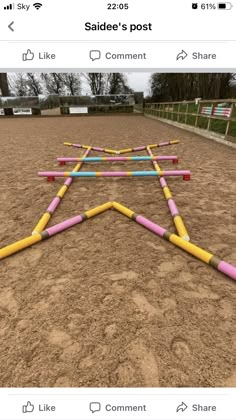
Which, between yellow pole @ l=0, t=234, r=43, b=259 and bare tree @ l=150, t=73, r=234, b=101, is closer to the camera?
yellow pole @ l=0, t=234, r=43, b=259

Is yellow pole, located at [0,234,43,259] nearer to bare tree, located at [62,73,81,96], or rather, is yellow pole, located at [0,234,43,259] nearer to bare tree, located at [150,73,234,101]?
bare tree, located at [150,73,234,101]

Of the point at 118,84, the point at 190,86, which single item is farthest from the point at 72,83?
the point at 190,86

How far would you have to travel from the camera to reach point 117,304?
5.16 feet

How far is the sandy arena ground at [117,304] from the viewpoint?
3.91 feet

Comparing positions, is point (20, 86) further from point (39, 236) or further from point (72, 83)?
point (39, 236)

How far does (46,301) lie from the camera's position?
1.61 metres

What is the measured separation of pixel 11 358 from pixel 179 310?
3.26 feet

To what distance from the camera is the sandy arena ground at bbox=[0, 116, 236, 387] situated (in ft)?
3.91
